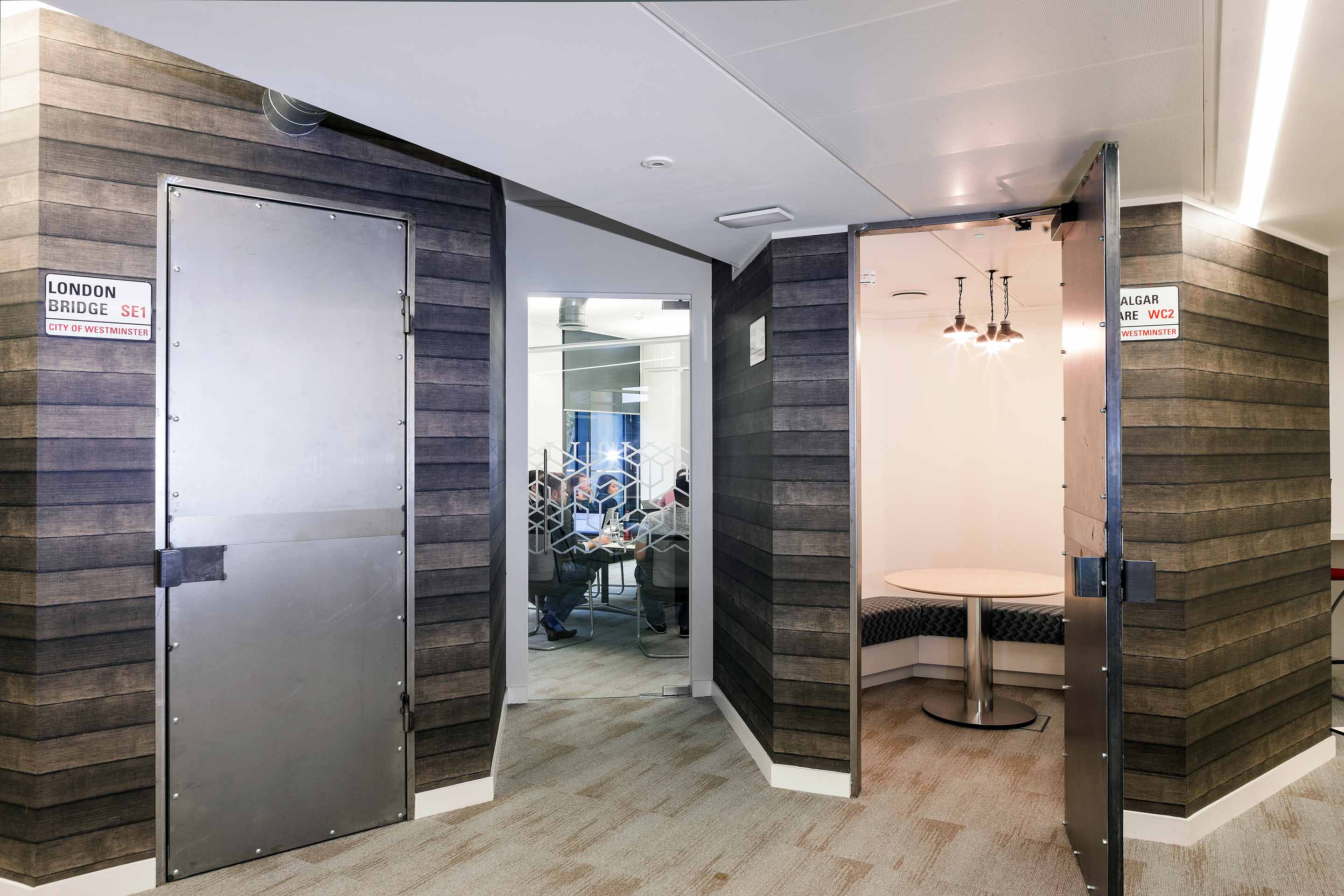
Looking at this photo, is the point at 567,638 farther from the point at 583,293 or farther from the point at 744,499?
the point at 583,293

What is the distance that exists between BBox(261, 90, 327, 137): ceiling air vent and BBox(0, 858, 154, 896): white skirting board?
8.02 feet

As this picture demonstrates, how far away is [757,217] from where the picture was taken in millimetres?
3178

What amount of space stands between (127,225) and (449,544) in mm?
1493

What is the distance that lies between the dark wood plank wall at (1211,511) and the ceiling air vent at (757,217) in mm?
1274

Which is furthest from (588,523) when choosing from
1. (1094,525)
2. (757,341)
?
(1094,525)

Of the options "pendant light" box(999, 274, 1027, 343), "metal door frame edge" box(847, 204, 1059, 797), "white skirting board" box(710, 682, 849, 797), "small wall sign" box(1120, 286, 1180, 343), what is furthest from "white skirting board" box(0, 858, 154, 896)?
"pendant light" box(999, 274, 1027, 343)

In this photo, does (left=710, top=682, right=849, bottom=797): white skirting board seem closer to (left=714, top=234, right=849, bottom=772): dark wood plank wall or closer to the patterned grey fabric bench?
(left=714, top=234, right=849, bottom=772): dark wood plank wall

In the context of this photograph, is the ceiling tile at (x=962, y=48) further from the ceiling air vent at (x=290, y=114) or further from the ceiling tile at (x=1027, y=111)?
the ceiling air vent at (x=290, y=114)

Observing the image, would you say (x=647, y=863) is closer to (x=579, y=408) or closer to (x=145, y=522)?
(x=145, y=522)

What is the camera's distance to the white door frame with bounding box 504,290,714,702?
14.6ft

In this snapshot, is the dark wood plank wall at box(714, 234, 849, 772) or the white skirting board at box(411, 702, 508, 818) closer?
the white skirting board at box(411, 702, 508, 818)

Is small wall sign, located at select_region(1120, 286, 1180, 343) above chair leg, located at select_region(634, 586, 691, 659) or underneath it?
above

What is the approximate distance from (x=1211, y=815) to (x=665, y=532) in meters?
2.82

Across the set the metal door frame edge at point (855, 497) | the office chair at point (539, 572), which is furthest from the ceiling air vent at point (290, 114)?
the office chair at point (539, 572)
